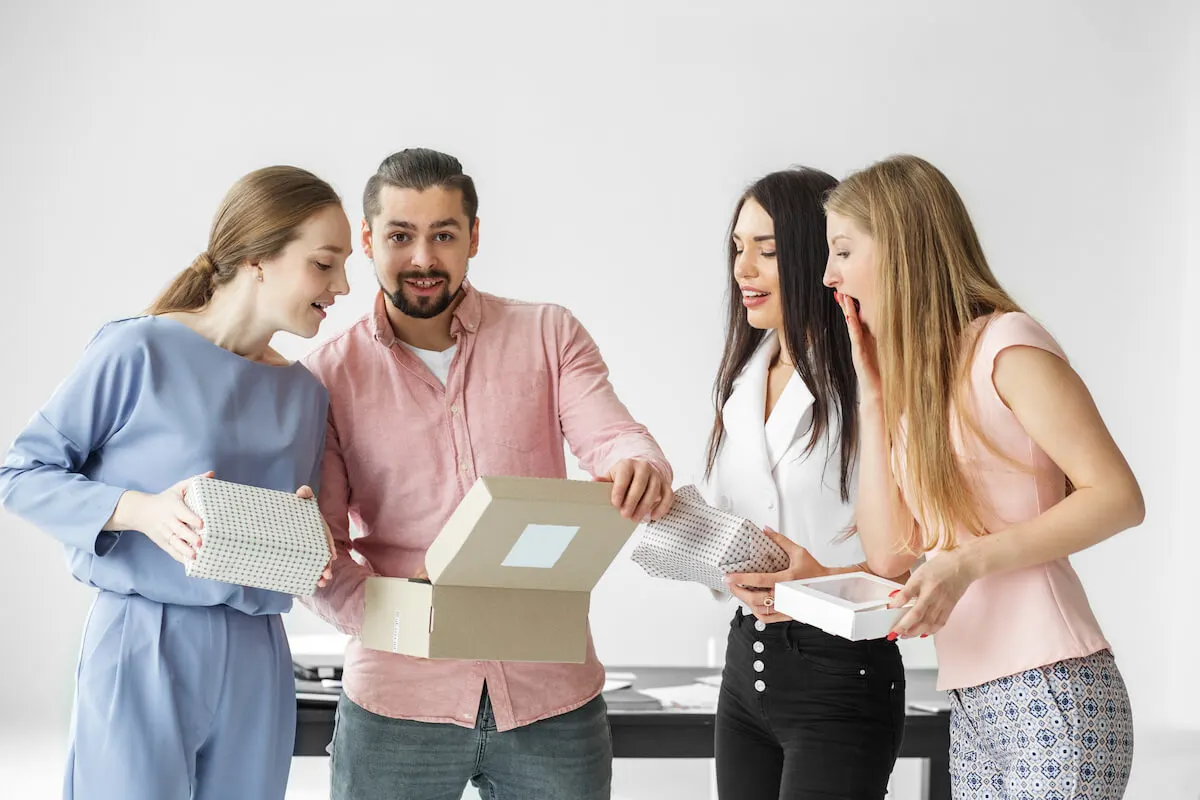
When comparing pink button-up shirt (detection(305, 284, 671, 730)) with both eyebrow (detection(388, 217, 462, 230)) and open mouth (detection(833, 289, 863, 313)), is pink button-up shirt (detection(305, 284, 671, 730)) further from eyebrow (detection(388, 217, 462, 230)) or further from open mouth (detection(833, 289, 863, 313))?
open mouth (detection(833, 289, 863, 313))

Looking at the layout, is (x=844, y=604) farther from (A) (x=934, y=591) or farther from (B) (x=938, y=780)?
(B) (x=938, y=780)

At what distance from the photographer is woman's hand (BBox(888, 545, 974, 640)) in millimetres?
1476

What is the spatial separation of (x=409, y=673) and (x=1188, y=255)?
15.4 feet

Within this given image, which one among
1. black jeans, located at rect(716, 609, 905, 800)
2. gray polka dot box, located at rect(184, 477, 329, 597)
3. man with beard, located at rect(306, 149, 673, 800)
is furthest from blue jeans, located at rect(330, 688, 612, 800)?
gray polka dot box, located at rect(184, 477, 329, 597)

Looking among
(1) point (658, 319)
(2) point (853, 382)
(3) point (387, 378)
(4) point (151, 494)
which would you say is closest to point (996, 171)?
(1) point (658, 319)

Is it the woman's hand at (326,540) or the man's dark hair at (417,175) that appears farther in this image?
the man's dark hair at (417,175)

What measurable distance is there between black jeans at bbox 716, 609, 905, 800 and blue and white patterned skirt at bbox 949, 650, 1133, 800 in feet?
1.05

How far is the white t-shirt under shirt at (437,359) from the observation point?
A: 6.64 feet

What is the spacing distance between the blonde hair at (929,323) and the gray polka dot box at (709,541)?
252 millimetres

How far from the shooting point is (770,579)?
1821mm

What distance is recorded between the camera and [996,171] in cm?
529

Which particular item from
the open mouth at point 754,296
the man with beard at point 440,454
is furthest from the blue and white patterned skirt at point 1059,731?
the open mouth at point 754,296

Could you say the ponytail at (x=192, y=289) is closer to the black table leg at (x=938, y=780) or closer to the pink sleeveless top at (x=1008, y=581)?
the pink sleeveless top at (x=1008, y=581)

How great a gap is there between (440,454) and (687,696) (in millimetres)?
1106
